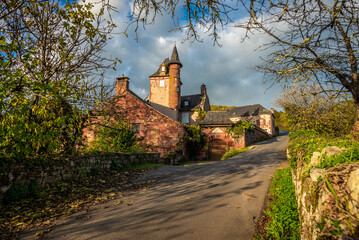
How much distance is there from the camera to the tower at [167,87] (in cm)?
3266

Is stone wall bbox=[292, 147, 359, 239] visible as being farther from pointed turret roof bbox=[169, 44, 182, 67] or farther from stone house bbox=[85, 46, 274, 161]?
pointed turret roof bbox=[169, 44, 182, 67]

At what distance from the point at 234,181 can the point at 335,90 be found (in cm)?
477

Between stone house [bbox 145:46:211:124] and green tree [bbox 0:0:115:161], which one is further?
stone house [bbox 145:46:211:124]

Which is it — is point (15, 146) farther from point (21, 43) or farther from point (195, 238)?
point (195, 238)

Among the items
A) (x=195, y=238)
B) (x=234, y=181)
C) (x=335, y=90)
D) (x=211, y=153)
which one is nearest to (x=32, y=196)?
(x=195, y=238)

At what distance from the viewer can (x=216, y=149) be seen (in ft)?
73.3

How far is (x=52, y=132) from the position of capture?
18.9ft

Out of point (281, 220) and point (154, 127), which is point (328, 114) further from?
point (154, 127)

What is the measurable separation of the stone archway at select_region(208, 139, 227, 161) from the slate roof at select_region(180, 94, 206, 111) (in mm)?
12983

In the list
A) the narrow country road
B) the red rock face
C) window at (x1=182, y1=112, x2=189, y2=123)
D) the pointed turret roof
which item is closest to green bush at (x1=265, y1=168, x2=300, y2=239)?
the narrow country road

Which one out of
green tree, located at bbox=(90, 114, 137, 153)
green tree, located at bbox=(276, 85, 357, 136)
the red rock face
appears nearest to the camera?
green tree, located at bbox=(276, 85, 357, 136)

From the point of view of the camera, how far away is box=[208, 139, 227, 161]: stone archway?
2214 centimetres

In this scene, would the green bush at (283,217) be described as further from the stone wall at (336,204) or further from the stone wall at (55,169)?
the stone wall at (55,169)

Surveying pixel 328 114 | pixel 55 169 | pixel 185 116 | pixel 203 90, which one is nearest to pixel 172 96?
pixel 185 116
